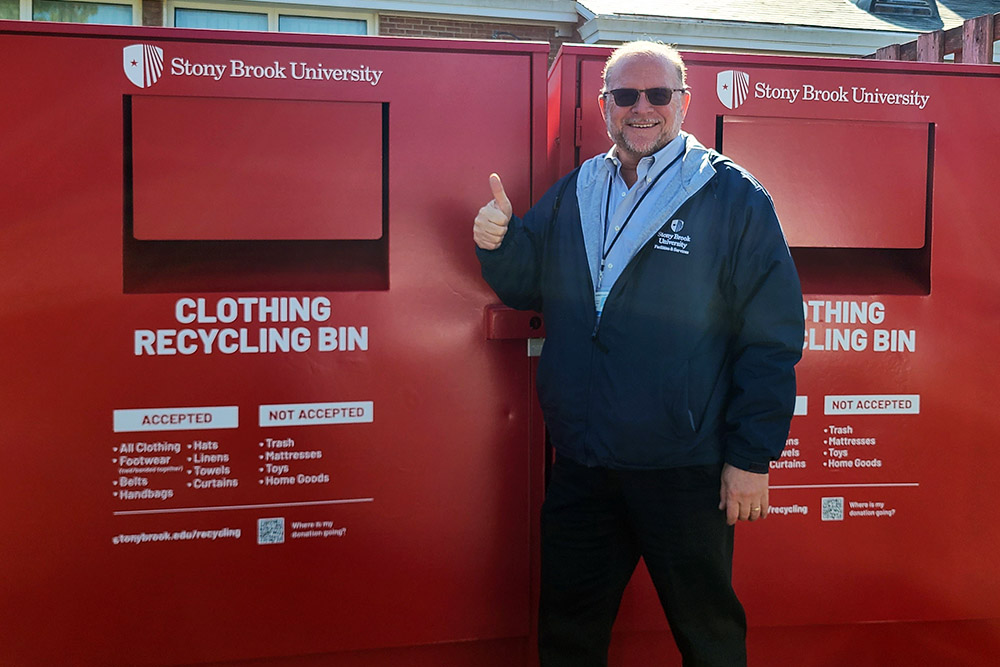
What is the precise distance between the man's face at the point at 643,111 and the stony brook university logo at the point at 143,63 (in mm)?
1072

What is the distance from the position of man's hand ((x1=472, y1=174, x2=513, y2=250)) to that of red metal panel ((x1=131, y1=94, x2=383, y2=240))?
0.33 m

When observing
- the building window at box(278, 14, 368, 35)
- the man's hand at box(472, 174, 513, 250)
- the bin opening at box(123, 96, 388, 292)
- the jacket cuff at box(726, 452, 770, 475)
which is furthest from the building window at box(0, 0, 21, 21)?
the jacket cuff at box(726, 452, 770, 475)

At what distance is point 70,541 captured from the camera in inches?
71.8

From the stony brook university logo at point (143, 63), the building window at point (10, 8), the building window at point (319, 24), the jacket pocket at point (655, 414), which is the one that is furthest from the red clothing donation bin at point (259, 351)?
the building window at point (10, 8)

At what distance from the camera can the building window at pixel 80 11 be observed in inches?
278

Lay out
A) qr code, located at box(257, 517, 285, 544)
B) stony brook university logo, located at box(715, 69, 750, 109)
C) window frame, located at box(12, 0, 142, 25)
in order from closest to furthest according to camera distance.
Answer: qr code, located at box(257, 517, 285, 544), stony brook university logo, located at box(715, 69, 750, 109), window frame, located at box(12, 0, 142, 25)

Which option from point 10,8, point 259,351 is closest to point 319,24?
point 10,8

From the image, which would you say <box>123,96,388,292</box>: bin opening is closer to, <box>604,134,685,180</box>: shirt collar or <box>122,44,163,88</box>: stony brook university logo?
<box>122,44,163,88</box>: stony brook university logo

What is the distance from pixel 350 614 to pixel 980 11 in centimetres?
1076

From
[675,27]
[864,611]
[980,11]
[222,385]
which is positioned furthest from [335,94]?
[980,11]

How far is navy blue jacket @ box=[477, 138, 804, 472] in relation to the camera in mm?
1580

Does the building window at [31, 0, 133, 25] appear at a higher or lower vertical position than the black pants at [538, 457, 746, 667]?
higher

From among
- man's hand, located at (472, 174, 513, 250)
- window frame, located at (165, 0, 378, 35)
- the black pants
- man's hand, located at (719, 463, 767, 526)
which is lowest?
the black pants

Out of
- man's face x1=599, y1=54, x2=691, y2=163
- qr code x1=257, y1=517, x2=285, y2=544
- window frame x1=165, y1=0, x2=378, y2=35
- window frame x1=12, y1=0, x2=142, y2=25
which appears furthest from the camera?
window frame x1=165, y1=0, x2=378, y2=35
